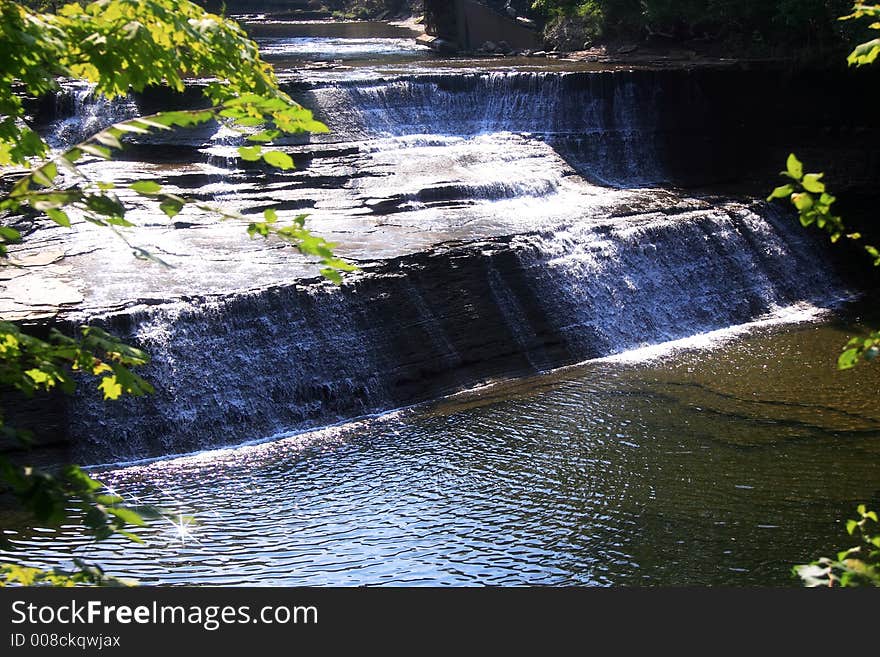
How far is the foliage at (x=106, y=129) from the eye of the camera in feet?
7.46

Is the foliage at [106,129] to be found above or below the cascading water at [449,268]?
above

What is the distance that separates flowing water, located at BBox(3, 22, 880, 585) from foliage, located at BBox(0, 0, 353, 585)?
14.0ft

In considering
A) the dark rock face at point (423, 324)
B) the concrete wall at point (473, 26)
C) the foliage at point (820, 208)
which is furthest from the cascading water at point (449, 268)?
the concrete wall at point (473, 26)

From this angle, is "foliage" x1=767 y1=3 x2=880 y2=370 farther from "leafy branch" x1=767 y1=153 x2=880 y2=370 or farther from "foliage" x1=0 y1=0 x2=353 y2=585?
"foliage" x1=0 y1=0 x2=353 y2=585

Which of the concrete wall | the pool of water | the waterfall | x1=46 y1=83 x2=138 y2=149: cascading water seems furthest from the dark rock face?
the concrete wall

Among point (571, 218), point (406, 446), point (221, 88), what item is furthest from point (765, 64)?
point (221, 88)

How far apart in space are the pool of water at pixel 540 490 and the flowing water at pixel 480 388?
30 mm

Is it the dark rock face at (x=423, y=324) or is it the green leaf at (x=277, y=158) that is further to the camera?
the dark rock face at (x=423, y=324)

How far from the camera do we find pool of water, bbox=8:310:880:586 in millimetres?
7070

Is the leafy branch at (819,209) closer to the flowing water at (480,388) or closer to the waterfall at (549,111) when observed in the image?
the flowing water at (480,388)

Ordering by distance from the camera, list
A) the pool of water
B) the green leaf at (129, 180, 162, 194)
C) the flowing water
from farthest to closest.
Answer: the flowing water, the pool of water, the green leaf at (129, 180, 162, 194)

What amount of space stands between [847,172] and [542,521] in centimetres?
1205

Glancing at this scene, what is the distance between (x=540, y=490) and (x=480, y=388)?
2749 mm

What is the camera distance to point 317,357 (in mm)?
10453
